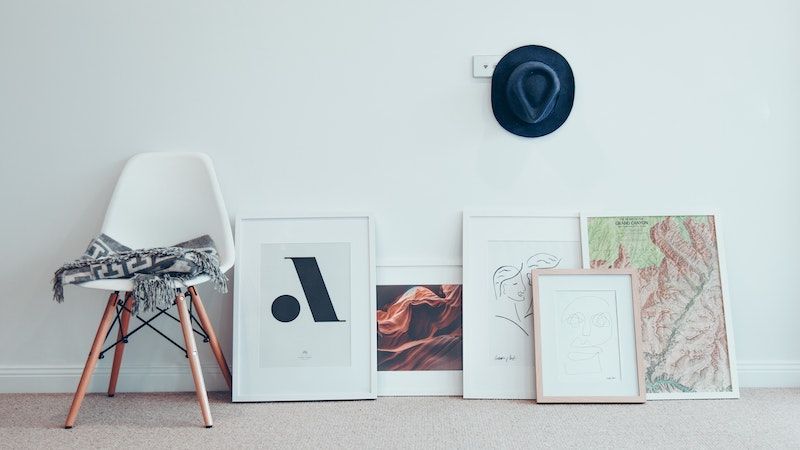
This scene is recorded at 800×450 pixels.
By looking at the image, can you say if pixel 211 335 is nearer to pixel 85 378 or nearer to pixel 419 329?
pixel 85 378

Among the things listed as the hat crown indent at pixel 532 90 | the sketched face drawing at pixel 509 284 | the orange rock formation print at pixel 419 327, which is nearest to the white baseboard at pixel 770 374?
the sketched face drawing at pixel 509 284

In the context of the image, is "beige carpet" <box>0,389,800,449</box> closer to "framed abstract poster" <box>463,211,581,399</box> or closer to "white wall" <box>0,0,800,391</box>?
"framed abstract poster" <box>463,211,581,399</box>

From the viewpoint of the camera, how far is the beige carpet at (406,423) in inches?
71.1

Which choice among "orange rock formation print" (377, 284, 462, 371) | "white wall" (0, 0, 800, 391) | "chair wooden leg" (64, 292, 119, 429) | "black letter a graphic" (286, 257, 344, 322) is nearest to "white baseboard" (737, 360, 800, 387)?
"white wall" (0, 0, 800, 391)

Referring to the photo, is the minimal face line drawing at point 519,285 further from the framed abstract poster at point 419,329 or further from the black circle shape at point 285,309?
the black circle shape at point 285,309

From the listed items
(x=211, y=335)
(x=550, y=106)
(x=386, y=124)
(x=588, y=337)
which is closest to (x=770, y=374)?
(x=588, y=337)

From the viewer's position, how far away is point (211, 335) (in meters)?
2.19

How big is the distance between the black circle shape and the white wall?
8.3 inches

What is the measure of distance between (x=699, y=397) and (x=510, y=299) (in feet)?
2.26

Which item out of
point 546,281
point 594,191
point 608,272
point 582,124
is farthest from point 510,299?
point 582,124

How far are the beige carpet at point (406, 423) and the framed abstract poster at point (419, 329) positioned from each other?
0.08 m

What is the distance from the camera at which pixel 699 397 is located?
2.21 meters

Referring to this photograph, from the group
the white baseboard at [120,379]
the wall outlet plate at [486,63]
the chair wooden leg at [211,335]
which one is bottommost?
the white baseboard at [120,379]

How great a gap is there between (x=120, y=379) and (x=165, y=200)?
26.0 inches
